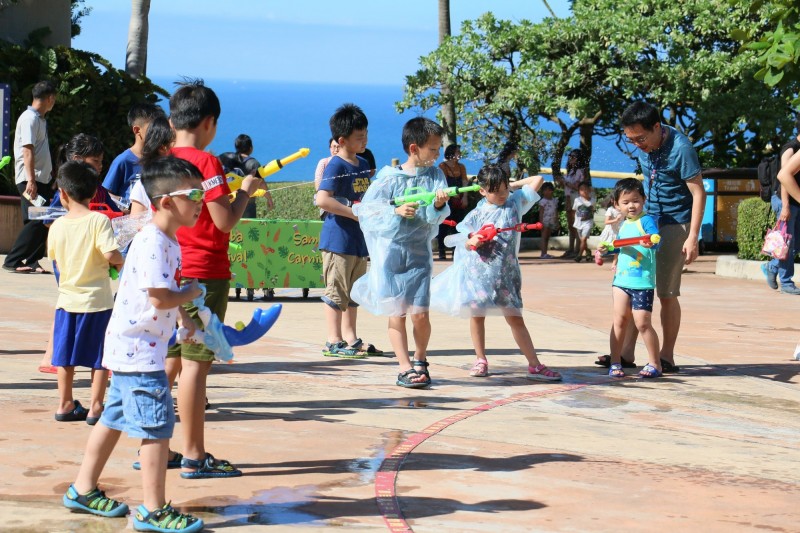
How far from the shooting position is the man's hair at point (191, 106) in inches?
225

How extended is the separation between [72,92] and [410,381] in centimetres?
1029

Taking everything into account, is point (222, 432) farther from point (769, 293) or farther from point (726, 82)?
point (726, 82)

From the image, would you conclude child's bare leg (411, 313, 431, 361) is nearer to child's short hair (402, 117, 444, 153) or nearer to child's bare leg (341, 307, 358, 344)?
child's short hair (402, 117, 444, 153)

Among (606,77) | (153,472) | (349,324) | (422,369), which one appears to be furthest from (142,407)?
(606,77)

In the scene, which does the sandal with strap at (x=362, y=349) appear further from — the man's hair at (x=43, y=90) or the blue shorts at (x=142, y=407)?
the blue shorts at (x=142, y=407)

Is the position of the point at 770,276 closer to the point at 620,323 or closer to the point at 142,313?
the point at 620,323

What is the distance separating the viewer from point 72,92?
1661 cm

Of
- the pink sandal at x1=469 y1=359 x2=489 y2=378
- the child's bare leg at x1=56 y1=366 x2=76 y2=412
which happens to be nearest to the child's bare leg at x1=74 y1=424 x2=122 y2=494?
the child's bare leg at x1=56 y1=366 x2=76 y2=412

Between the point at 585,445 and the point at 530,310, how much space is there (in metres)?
5.61

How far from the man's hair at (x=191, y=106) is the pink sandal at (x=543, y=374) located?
3341 mm

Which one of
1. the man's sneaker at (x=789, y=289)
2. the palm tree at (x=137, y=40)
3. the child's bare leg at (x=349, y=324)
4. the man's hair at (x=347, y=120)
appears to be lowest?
the child's bare leg at (x=349, y=324)

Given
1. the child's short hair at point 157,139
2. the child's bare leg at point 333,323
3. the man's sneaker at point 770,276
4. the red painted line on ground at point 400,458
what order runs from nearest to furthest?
1. the red painted line on ground at point 400,458
2. the child's short hair at point 157,139
3. the child's bare leg at point 333,323
4. the man's sneaker at point 770,276

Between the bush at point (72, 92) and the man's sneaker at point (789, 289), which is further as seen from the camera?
the bush at point (72, 92)

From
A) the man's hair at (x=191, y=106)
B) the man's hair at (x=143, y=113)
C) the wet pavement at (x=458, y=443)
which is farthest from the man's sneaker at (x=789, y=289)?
the man's hair at (x=191, y=106)
